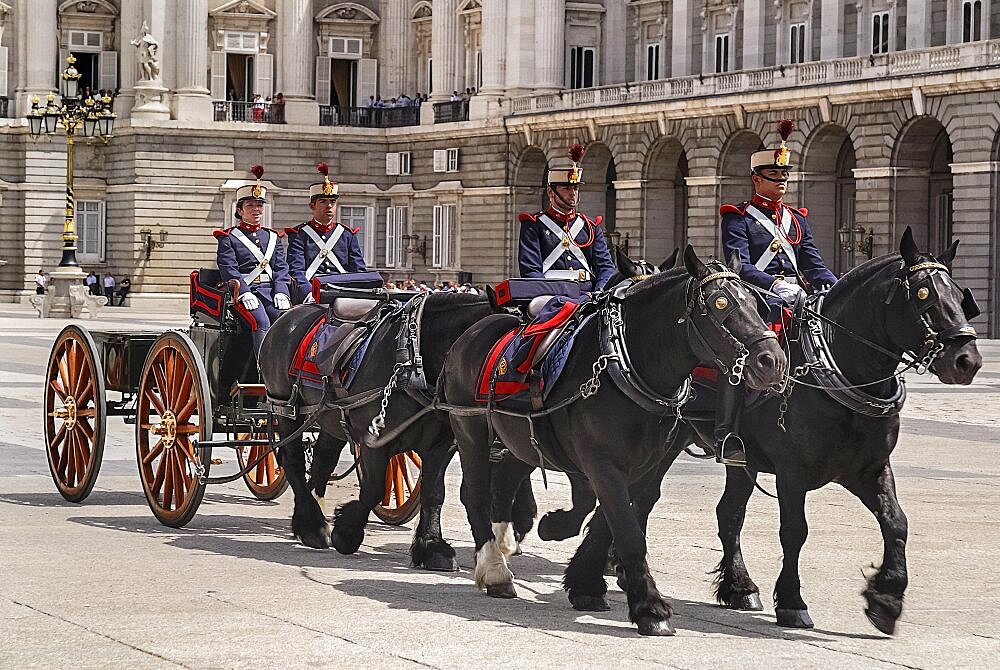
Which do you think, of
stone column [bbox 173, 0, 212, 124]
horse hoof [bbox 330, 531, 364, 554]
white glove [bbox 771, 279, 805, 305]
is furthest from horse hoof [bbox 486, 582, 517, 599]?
stone column [bbox 173, 0, 212, 124]

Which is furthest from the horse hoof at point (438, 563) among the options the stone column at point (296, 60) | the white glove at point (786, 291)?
the stone column at point (296, 60)

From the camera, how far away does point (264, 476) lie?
44.5 feet

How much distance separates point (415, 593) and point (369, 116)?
53.9 meters

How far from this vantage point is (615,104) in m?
53.2

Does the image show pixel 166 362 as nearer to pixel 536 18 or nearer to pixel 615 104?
pixel 615 104

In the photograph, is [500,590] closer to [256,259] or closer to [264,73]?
[256,259]

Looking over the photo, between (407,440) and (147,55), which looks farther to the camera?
(147,55)

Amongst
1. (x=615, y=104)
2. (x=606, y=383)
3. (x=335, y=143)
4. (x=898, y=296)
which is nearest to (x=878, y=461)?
(x=898, y=296)

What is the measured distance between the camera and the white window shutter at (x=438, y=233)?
6022cm

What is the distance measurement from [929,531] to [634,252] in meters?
42.0

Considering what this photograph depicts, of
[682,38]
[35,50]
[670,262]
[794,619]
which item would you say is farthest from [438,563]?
[35,50]

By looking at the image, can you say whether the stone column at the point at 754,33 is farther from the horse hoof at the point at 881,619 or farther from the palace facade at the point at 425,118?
the horse hoof at the point at 881,619

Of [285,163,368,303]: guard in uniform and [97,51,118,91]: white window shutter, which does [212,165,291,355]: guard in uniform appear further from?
[97,51,118,91]: white window shutter

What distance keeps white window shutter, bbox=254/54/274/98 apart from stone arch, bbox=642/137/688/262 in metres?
15.0
